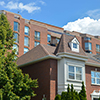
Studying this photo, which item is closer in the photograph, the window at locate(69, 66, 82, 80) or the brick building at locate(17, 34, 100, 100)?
the brick building at locate(17, 34, 100, 100)

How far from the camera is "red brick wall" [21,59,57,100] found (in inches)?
801

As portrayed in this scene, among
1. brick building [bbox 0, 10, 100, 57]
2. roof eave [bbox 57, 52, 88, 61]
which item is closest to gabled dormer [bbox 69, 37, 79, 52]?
roof eave [bbox 57, 52, 88, 61]

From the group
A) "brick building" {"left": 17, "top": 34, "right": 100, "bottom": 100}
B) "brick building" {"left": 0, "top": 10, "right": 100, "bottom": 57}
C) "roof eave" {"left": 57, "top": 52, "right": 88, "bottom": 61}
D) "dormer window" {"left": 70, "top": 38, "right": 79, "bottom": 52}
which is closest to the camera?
"brick building" {"left": 17, "top": 34, "right": 100, "bottom": 100}

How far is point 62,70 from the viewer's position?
68.7 ft

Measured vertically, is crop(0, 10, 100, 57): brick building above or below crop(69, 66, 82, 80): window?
above

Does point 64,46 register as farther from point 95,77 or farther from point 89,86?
point 95,77

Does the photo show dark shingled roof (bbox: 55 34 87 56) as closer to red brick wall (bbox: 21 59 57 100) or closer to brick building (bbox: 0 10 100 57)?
red brick wall (bbox: 21 59 57 100)

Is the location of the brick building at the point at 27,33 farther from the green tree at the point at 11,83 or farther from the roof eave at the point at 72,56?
the green tree at the point at 11,83

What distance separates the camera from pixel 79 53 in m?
22.6

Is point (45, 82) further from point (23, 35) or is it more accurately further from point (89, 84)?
point (23, 35)

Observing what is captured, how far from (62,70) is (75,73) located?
1.62 meters

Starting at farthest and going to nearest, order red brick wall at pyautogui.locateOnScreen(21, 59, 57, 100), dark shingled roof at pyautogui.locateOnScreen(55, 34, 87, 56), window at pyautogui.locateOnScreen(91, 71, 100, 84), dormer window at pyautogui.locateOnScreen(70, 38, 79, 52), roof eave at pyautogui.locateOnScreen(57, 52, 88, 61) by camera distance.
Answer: window at pyautogui.locateOnScreen(91, 71, 100, 84), dormer window at pyautogui.locateOnScreen(70, 38, 79, 52), dark shingled roof at pyautogui.locateOnScreen(55, 34, 87, 56), roof eave at pyautogui.locateOnScreen(57, 52, 88, 61), red brick wall at pyautogui.locateOnScreen(21, 59, 57, 100)

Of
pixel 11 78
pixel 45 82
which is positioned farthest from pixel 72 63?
pixel 11 78

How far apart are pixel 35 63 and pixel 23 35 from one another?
2679 centimetres
